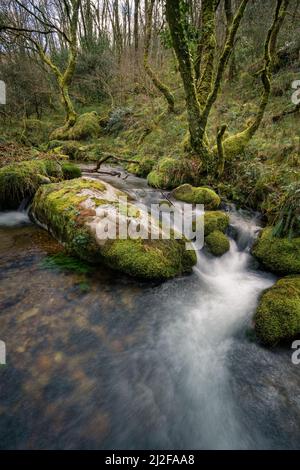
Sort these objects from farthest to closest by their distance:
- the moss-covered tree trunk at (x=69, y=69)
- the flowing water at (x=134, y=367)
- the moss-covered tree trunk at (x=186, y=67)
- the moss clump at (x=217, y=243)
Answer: the moss-covered tree trunk at (x=69, y=69) → the moss-covered tree trunk at (x=186, y=67) → the moss clump at (x=217, y=243) → the flowing water at (x=134, y=367)

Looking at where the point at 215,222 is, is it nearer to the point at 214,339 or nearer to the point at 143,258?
the point at 143,258

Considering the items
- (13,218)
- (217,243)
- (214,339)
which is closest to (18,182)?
(13,218)

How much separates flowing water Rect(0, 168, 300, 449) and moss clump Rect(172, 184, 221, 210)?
2377 mm

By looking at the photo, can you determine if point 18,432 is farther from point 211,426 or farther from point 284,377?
point 284,377

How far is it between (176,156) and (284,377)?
6.86 meters

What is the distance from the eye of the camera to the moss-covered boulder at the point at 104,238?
3490mm

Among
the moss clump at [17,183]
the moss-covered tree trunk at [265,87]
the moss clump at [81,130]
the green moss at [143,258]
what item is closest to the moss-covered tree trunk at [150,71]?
the moss clump at [81,130]

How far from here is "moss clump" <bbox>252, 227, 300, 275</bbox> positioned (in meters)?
3.90

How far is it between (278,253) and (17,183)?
5094 mm

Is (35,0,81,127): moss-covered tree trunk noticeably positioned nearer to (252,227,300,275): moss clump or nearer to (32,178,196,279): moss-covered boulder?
(32,178,196,279): moss-covered boulder

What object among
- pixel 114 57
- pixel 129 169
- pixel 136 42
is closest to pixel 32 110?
pixel 114 57

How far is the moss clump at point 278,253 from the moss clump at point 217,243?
49 cm

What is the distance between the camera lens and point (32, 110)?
16.8 m

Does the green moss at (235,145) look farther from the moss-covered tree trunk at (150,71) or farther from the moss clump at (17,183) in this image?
the moss-covered tree trunk at (150,71)
